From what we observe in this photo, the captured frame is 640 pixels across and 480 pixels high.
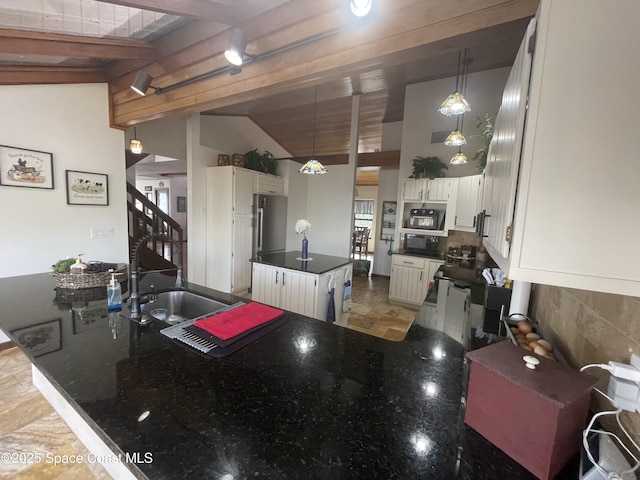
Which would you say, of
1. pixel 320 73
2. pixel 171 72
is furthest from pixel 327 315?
pixel 171 72

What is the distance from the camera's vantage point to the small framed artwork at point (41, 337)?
1121mm

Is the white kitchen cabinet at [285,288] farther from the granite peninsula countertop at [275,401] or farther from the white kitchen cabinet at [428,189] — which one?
the white kitchen cabinet at [428,189]

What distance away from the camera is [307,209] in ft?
18.9

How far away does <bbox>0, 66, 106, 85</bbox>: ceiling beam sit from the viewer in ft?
8.04

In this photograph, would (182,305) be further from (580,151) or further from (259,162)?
(259,162)

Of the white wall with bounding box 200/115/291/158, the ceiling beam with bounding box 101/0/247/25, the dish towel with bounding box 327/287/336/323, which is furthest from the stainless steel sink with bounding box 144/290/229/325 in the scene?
the white wall with bounding box 200/115/291/158

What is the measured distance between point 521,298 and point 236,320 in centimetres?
164

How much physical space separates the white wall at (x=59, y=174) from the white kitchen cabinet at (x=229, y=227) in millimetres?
1394

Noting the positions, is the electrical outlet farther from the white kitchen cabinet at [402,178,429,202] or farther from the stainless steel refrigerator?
the white kitchen cabinet at [402,178,429,202]

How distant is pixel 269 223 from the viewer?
5.25 meters

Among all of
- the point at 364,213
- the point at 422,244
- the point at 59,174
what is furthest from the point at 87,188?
the point at 364,213

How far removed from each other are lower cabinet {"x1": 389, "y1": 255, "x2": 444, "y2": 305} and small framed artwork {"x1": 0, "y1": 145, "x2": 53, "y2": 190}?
15.0 ft

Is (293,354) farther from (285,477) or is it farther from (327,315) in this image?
(327,315)

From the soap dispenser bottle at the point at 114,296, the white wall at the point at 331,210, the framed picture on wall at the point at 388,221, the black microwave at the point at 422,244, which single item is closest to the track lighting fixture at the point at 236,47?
the soap dispenser bottle at the point at 114,296
